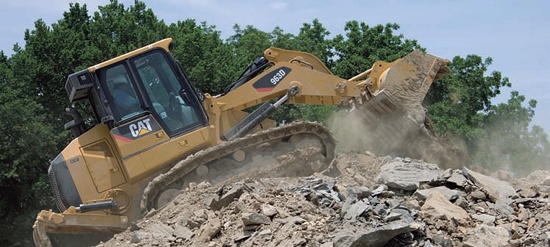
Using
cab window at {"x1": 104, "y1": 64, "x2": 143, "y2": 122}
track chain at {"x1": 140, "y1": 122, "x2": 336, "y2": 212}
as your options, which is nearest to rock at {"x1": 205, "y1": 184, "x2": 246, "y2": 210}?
track chain at {"x1": 140, "y1": 122, "x2": 336, "y2": 212}

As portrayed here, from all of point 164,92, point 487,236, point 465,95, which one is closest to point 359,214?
point 487,236

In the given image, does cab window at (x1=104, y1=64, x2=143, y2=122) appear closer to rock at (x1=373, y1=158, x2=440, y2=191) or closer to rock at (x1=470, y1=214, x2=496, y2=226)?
rock at (x1=373, y1=158, x2=440, y2=191)

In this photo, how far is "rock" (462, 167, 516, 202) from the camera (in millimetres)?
9053

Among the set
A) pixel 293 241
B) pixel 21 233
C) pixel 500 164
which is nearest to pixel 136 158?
pixel 293 241

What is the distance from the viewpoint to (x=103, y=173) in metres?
10.8

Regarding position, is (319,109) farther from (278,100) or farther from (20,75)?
(278,100)

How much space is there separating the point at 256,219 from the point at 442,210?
5.97 feet

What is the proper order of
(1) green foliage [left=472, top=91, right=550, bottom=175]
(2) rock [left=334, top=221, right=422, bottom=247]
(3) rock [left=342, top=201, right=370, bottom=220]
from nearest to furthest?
(2) rock [left=334, top=221, right=422, bottom=247]
(3) rock [left=342, top=201, right=370, bottom=220]
(1) green foliage [left=472, top=91, right=550, bottom=175]

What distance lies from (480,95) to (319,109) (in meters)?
7.50

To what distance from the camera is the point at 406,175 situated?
9.85 metres

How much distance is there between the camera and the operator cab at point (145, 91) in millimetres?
10672

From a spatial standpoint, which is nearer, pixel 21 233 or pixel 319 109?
pixel 21 233

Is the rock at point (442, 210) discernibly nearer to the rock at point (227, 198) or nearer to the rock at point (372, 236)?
the rock at point (372, 236)

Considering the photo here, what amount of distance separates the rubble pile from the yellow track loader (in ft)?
2.01
